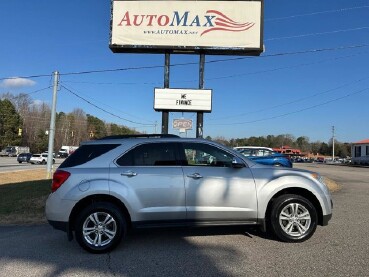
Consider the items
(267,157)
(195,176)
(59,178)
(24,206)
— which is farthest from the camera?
(267,157)

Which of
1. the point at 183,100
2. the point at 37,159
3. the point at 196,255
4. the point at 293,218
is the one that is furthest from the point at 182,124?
the point at 37,159

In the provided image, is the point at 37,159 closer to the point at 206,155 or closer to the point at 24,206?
the point at 24,206

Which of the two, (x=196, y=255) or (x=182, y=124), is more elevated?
(x=182, y=124)

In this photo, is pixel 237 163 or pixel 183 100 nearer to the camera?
pixel 237 163

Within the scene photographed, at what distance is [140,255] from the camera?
5984 mm

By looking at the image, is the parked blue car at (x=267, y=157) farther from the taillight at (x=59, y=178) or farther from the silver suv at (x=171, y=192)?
the taillight at (x=59, y=178)

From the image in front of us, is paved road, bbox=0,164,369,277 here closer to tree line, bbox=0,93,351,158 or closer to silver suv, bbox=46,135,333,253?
silver suv, bbox=46,135,333,253

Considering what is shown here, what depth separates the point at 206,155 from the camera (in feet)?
22.0

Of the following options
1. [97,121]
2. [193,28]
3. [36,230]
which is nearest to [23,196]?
[36,230]

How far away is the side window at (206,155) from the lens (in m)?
6.64

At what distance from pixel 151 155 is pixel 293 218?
2.56 meters

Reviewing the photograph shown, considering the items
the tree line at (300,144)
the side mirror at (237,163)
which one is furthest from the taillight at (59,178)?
the tree line at (300,144)

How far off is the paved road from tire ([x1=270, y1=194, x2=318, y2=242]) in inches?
7.0

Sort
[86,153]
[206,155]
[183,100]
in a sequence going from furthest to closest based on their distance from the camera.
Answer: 1. [183,100]
2. [206,155]
3. [86,153]
